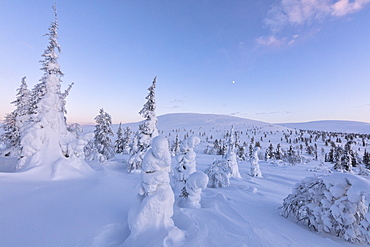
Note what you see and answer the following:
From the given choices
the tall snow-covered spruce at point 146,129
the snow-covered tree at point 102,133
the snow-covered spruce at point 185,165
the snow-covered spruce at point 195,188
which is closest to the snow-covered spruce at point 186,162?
the snow-covered spruce at point 185,165

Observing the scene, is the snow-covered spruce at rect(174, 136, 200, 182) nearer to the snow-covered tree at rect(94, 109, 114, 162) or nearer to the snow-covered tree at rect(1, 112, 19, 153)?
the snow-covered tree at rect(94, 109, 114, 162)

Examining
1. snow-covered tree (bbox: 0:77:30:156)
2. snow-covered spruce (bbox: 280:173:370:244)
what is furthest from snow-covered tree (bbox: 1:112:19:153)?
snow-covered spruce (bbox: 280:173:370:244)

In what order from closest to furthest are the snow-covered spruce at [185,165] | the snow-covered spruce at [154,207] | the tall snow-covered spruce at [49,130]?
the snow-covered spruce at [154,207] → the snow-covered spruce at [185,165] → the tall snow-covered spruce at [49,130]

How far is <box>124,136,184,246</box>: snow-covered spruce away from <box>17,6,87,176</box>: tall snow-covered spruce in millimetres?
7506

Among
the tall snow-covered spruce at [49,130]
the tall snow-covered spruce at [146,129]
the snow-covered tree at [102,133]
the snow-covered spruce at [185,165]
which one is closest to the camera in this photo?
the snow-covered spruce at [185,165]

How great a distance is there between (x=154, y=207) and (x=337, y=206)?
481cm

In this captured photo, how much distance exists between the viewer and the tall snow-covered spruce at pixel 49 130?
8.82 meters

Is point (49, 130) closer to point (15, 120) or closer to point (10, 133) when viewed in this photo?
point (15, 120)

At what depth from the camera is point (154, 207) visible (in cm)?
341

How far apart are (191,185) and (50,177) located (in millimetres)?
7656

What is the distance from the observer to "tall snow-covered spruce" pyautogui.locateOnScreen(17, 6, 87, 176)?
8.82m

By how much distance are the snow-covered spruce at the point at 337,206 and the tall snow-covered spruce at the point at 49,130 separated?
11006 millimetres

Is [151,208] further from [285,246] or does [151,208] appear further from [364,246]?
[364,246]

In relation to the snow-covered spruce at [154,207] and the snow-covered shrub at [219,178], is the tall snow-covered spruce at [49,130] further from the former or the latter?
the snow-covered shrub at [219,178]
